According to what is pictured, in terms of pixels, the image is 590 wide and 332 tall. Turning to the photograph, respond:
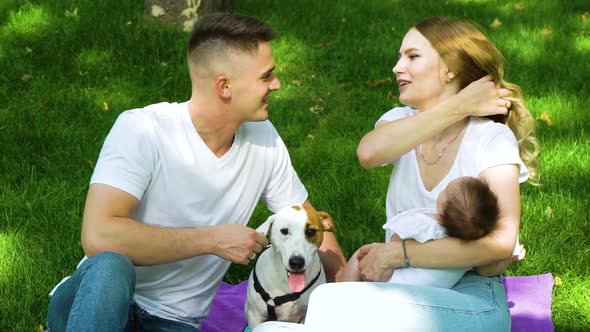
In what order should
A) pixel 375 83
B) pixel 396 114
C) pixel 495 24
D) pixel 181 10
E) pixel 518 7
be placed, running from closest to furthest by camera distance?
pixel 396 114
pixel 375 83
pixel 181 10
pixel 495 24
pixel 518 7

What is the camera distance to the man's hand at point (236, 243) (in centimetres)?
338

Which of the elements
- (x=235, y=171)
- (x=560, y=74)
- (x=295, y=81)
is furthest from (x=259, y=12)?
(x=235, y=171)

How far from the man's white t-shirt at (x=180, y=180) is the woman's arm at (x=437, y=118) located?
0.57 meters

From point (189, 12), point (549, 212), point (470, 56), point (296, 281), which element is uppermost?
point (470, 56)

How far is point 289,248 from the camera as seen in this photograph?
3.50m

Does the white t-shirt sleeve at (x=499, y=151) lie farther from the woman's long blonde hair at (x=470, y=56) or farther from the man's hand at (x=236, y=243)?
the man's hand at (x=236, y=243)

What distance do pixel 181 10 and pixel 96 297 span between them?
480 centimetres

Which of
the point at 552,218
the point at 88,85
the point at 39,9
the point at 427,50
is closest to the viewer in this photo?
the point at 427,50

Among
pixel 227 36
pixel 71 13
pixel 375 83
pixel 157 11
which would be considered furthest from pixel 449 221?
pixel 71 13

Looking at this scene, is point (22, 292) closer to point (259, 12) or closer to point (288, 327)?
point (288, 327)

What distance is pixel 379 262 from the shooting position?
3.45 meters

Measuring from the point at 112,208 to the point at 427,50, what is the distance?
1520 mm

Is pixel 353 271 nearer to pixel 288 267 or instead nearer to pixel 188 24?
pixel 288 267

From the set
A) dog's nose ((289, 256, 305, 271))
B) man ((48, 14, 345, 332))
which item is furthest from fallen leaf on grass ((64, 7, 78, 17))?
dog's nose ((289, 256, 305, 271))
